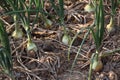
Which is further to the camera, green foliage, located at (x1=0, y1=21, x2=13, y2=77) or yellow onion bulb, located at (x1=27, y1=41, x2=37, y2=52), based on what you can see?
yellow onion bulb, located at (x1=27, y1=41, x2=37, y2=52)

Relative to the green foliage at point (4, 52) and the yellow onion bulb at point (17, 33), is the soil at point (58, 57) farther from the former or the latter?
the green foliage at point (4, 52)

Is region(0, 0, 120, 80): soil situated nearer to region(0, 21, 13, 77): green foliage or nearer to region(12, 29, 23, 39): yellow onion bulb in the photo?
region(12, 29, 23, 39): yellow onion bulb

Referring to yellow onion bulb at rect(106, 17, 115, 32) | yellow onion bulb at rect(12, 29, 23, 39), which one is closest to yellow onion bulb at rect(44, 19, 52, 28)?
yellow onion bulb at rect(12, 29, 23, 39)

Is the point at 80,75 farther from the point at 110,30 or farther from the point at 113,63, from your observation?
the point at 110,30

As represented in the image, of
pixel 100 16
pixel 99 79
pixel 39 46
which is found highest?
pixel 100 16

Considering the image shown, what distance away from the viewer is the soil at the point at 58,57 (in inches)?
59.6

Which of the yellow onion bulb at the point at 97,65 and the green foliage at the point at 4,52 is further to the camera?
the yellow onion bulb at the point at 97,65

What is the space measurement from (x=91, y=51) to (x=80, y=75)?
0.52ft

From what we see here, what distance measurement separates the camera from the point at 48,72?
1.52m

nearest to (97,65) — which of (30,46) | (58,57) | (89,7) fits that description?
(58,57)

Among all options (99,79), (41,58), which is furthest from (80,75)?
(41,58)

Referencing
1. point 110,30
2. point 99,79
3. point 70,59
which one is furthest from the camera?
point 110,30

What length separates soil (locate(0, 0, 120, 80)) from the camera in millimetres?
1513

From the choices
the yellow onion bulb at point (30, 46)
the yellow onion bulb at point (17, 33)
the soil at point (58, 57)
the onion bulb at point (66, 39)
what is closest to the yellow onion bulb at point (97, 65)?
the soil at point (58, 57)
